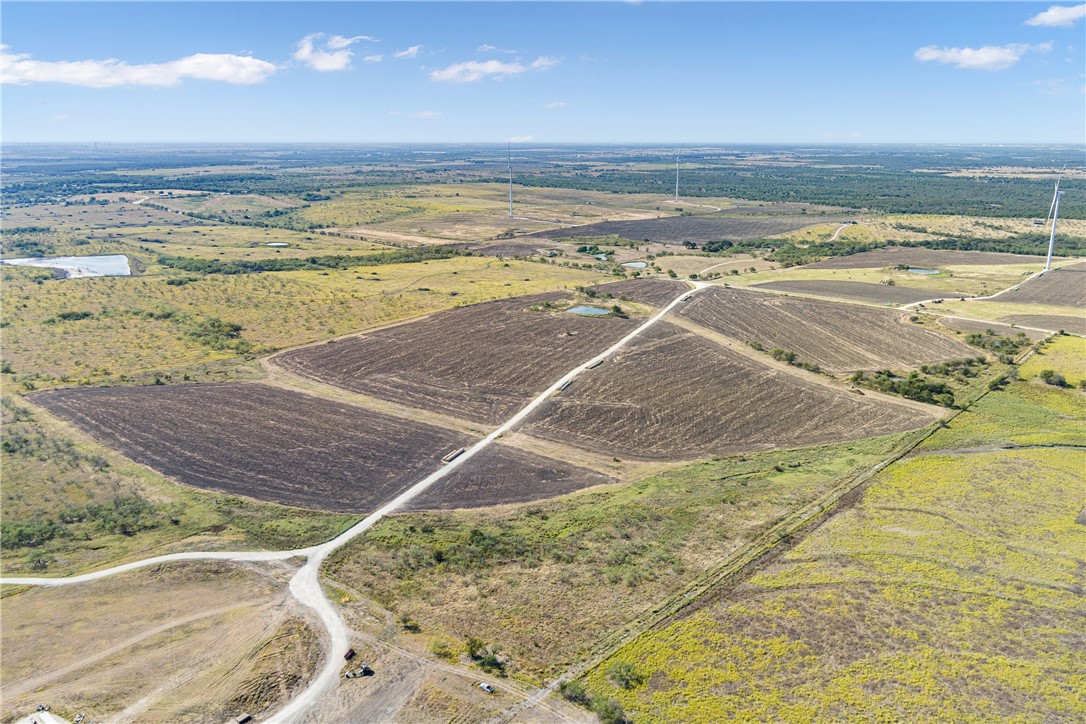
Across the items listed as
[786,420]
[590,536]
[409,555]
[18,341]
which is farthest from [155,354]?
[786,420]

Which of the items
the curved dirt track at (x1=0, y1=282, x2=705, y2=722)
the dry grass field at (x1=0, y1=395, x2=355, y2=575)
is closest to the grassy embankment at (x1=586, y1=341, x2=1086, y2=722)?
the curved dirt track at (x1=0, y1=282, x2=705, y2=722)

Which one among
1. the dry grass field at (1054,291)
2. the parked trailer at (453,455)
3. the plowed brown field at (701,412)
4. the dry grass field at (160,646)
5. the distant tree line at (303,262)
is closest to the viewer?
the dry grass field at (160,646)

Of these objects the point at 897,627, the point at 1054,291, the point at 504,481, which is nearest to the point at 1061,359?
the point at 1054,291

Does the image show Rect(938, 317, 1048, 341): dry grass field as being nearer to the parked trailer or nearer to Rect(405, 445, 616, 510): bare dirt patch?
Rect(405, 445, 616, 510): bare dirt patch

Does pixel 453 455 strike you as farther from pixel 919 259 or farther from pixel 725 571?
pixel 919 259

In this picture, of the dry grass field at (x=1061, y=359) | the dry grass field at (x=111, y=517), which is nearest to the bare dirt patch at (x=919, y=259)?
the dry grass field at (x=1061, y=359)

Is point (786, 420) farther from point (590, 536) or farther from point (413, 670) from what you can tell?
point (413, 670)

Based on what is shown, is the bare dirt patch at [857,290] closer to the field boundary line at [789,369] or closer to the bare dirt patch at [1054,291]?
the bare dirt patch at [1054,291]
